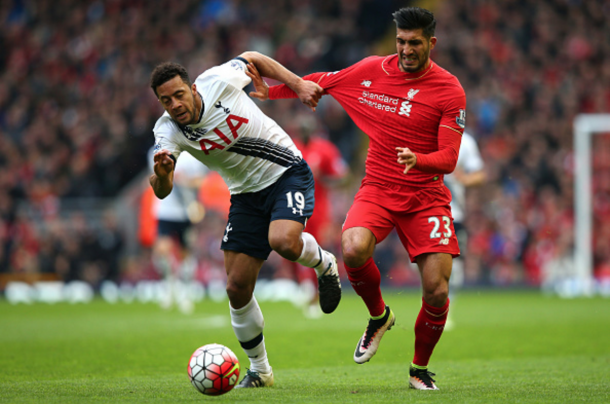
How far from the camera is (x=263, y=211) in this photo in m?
6.16

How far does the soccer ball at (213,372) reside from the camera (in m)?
5.26

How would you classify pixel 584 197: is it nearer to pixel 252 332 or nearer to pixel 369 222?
pixel 369 222

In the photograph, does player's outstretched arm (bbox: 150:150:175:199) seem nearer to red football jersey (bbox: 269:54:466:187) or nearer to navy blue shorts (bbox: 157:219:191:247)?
red football jersey (bbox: 269:54:466:187)

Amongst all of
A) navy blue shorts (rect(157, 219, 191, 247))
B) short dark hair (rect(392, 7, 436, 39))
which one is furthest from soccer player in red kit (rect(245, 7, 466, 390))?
navy blue shorts (rect(157, 219, 191, 247))

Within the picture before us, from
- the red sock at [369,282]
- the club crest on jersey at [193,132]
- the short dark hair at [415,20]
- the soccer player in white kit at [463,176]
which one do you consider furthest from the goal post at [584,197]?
the club crest on jersey at [193,132]

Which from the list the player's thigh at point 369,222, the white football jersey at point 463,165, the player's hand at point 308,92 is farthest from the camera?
the white football jersey at point 463,165

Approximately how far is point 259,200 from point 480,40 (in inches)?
693

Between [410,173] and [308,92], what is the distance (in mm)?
976

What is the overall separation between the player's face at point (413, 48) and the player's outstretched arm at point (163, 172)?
177 cm

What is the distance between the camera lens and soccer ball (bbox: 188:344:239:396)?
17.3ft

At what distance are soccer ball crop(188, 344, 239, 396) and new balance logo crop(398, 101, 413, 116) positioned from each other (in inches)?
83.8

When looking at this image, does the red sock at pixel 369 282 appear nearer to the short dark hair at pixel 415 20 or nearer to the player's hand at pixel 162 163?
the player's hand at pixel 162 163

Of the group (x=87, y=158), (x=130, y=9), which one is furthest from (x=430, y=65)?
(x=130, y=9)

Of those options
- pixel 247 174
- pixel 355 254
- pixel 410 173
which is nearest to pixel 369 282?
pixel 355 254
